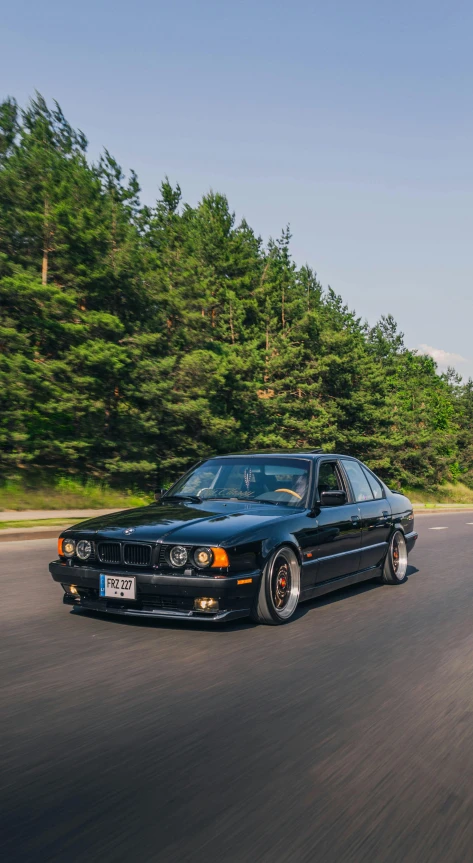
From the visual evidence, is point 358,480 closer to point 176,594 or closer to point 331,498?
point 331,498

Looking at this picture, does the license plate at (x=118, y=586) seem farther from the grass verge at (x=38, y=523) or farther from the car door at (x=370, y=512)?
the grass verge at (x=38, y=523)

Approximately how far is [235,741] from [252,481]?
4023 mm

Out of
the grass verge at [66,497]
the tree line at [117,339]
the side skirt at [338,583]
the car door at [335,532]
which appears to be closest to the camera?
the side skirt at [338,583]

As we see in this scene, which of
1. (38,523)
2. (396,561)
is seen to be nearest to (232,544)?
(396,561)

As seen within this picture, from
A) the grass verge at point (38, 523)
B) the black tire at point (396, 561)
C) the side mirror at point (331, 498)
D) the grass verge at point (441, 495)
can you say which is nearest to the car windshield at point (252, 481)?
the side mirror at point (331, 498)

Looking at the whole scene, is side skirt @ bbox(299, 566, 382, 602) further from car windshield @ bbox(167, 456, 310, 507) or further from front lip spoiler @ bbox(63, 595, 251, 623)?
front lip spoiler @ bbox(63, 595, 251, 623)

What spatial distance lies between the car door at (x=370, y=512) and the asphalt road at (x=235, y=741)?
156 cm

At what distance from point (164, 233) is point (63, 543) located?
118 feet

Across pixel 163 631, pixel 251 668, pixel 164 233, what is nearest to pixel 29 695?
pixel 251 668

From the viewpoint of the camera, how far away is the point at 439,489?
6372cm

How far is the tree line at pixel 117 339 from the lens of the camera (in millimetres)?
26406

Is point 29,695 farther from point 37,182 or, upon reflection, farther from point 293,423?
point 293,423

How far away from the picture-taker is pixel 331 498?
7.67 m

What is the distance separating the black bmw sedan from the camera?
20.4 feet
